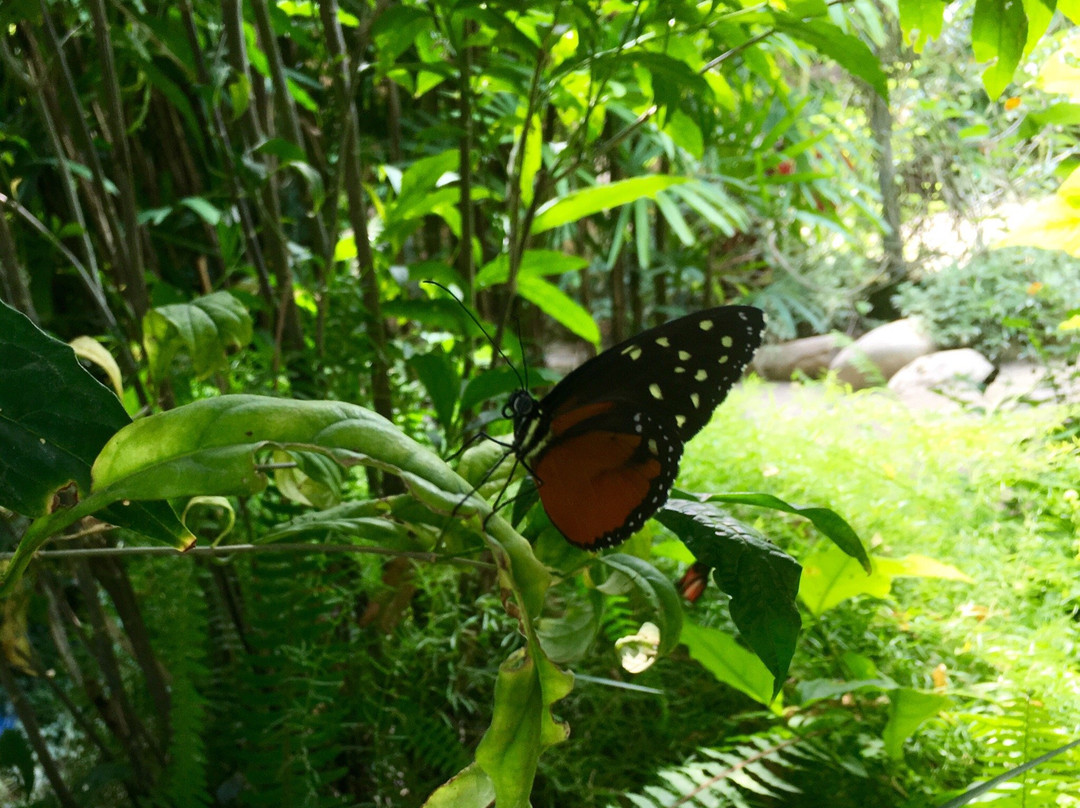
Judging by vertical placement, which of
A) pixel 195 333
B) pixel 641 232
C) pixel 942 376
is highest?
pixel 195 333

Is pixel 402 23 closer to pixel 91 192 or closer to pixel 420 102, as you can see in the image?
pixel 91 192

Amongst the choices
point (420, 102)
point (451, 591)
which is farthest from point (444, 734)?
point (420, 102)

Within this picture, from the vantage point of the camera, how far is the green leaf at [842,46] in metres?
0.75

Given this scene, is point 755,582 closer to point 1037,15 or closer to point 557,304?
point 1037,15

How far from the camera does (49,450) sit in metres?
0.39

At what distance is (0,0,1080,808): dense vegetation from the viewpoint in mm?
436

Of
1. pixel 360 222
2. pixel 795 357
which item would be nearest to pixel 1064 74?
pixel 360 222

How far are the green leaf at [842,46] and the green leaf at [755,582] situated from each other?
500 mm

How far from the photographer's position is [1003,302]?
2254mm

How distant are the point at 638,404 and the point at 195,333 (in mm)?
394

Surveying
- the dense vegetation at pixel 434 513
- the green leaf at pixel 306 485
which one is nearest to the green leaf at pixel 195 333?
the dense vegetation at pixel 434 513

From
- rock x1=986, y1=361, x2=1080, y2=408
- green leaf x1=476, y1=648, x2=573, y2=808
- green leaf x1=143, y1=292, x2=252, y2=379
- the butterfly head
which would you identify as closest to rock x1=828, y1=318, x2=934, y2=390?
rock x1=986, y1=361, x2=1080, y2=408

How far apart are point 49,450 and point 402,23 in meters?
0.66

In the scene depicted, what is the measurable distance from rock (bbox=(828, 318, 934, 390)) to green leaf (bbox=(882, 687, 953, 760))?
2.19 m
